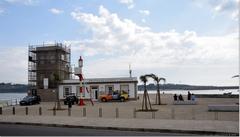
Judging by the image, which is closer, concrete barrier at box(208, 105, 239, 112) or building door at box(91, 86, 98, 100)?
concrete barrier at box(208, 105, 239, 112)

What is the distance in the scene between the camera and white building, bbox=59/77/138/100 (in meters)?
58.7

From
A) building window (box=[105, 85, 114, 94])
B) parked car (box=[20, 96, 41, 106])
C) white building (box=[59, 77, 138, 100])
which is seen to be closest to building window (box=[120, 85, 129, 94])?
white building (box=[59, 77, 138, 100])

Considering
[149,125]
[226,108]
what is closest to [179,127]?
[149,125]

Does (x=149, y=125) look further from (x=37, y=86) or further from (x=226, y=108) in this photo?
(x=37, y=86)

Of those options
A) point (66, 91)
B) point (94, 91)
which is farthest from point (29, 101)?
point (94, 91)

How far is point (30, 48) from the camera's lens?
72188 mm

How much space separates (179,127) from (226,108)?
13.2 m

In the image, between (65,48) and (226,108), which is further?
(65,48)

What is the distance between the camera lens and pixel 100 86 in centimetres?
6091

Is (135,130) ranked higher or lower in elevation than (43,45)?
lower

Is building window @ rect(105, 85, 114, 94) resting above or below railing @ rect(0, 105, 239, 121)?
above

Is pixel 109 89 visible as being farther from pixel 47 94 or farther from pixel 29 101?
pixel 29 101

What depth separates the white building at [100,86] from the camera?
58.7 metres

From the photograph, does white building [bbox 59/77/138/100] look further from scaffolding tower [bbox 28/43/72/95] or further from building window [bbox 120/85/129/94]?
scaffolding tower [bbox 28/43/72/95]
